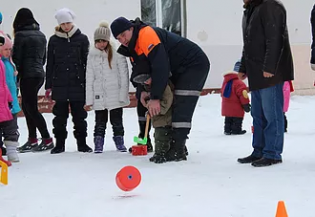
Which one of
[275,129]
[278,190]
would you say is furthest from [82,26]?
[278,190]

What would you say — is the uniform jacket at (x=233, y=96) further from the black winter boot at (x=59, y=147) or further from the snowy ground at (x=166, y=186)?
the black winter boot at (x=59, y=147)

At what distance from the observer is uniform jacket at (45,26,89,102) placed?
5.96 meters

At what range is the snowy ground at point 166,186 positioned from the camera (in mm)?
3332

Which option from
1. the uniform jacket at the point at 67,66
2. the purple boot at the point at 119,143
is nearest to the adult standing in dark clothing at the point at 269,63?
the purple boot at the point at 119,143

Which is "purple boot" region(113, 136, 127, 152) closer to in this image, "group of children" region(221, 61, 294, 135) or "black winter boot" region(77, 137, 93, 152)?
"black winter boot" region(77, 137, 93, 152)

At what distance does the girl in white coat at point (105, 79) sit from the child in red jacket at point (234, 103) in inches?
100

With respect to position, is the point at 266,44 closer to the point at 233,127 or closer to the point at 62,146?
the point at 62,146

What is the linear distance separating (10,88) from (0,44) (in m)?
0.51

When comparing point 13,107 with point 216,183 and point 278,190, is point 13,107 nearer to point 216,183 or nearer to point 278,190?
point 216,183

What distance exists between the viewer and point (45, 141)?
21.3 feet

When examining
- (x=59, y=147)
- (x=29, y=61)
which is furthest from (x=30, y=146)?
(x=29, y=61)

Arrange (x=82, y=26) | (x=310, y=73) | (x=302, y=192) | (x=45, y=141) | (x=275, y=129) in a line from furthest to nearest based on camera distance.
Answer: (x=310, y=73) < (x=82, y=26) < (x=45, y=141) < (x=275, y=129) < (x=302, y=192)

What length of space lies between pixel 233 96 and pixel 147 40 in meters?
3.71

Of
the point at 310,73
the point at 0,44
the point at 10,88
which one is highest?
the point at 0,44
